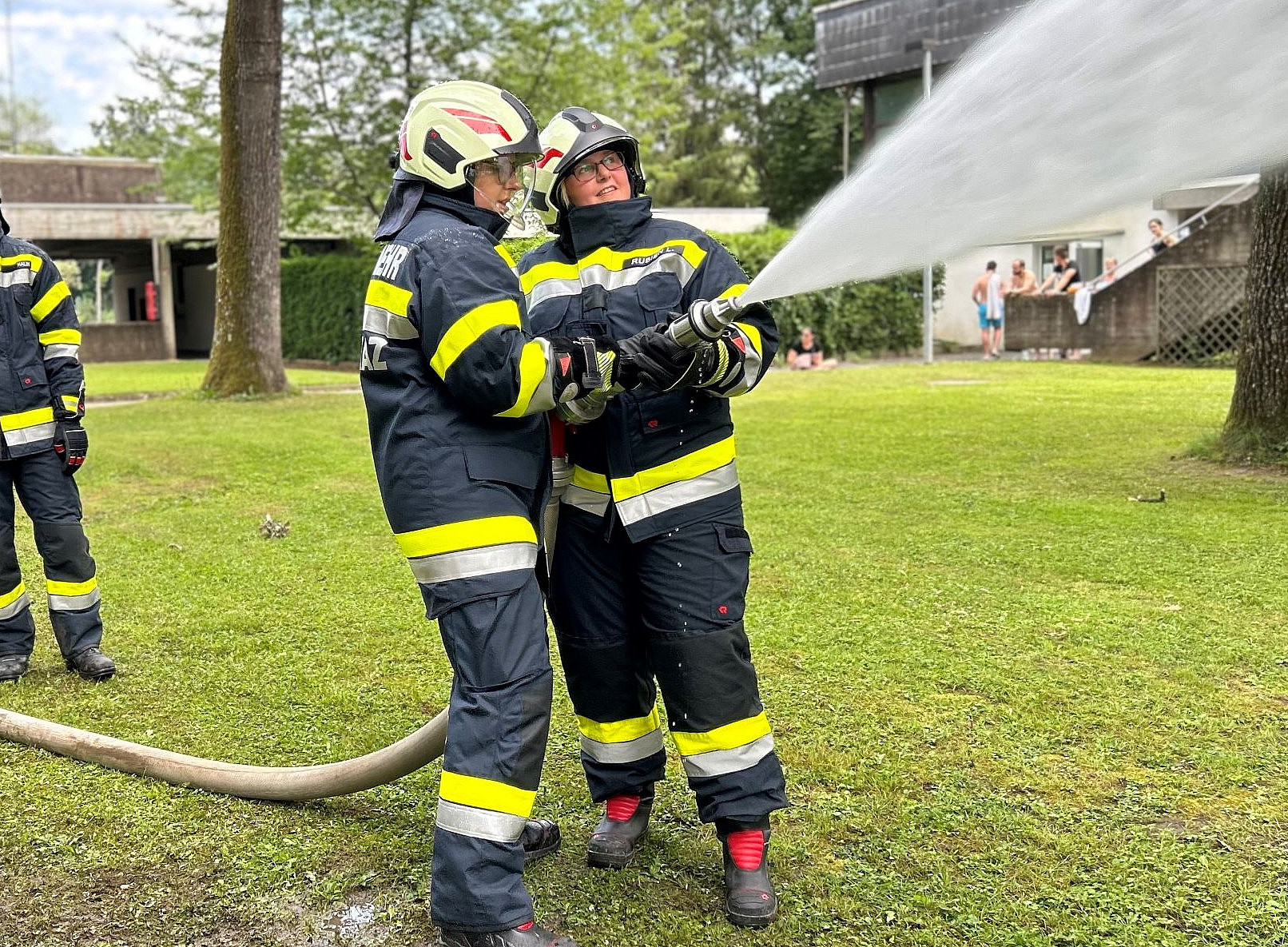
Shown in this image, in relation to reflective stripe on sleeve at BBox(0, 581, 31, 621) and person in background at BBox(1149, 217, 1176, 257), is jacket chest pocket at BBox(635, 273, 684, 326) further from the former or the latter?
person in background at BBox(1149, 217, 1176, 257)

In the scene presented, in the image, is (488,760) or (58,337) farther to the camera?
(58,337)

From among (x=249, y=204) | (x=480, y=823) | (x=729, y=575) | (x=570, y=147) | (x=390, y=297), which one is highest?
(x=249, y=204)

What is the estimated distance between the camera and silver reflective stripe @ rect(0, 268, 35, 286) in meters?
5.21

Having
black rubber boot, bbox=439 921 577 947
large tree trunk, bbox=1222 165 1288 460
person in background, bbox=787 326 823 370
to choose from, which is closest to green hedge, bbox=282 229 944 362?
person in background, bbox=787 326 823 370

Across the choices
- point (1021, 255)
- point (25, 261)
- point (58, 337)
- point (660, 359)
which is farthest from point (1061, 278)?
point (660, 359)

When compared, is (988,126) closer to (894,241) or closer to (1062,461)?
(894,241)

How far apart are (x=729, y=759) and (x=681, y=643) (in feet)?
1.12

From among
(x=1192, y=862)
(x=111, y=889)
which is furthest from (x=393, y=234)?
(x=1192, y=862)

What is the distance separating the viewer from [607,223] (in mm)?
3369

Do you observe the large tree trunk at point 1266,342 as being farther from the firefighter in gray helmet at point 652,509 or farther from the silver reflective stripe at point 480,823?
the silver reflective stripe at point 480,823

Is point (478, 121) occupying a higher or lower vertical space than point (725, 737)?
higher

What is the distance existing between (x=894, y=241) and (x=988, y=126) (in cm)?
35

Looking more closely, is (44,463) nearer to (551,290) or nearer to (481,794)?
(551,290)

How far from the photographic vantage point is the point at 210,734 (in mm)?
4574
